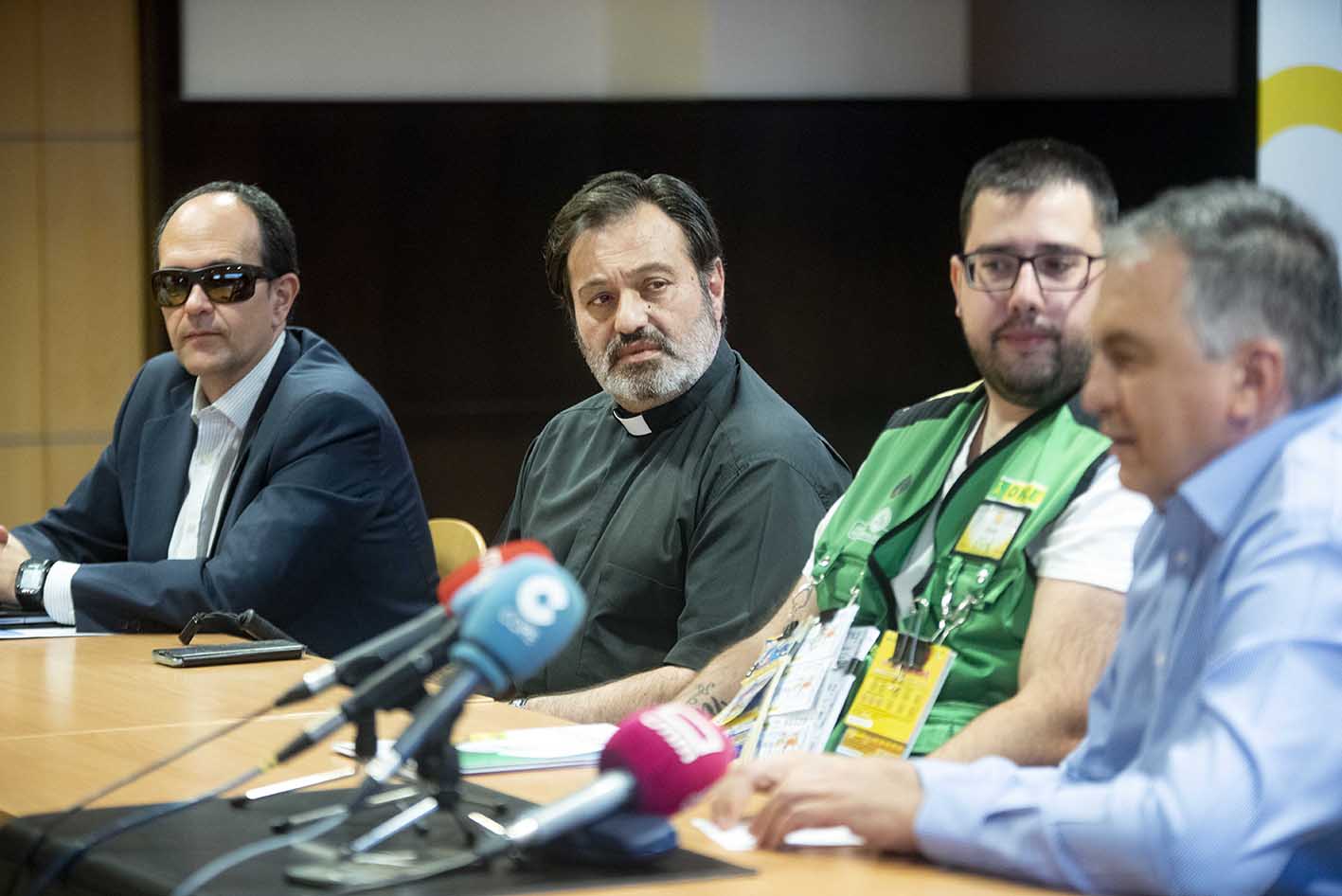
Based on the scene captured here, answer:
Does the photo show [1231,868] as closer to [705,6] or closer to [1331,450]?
[1331,450]

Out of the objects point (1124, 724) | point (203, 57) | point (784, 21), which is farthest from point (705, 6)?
point (1124, 724)

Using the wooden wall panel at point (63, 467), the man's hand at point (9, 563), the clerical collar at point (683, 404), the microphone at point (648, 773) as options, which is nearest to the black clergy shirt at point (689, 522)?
the clerical collar at point (683, 404)

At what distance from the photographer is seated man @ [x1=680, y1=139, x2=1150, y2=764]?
6.93 feet

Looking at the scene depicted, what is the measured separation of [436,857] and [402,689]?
229mm

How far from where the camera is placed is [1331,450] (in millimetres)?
1481

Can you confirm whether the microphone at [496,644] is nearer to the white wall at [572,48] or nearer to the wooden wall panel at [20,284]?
the white wall at [572,48]

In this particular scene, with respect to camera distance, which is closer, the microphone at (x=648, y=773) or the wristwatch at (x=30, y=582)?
the microphone at (x=648, y=773)

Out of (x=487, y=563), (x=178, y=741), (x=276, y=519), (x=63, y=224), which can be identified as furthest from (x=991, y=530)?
(x=63, y=224)

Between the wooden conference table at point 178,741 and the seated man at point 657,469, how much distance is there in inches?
19.9

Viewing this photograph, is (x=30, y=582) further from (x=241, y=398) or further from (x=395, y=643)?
(x=395, y=643)

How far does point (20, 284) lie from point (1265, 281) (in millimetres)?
4979

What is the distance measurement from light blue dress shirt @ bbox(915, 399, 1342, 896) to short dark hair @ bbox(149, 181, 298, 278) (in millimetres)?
2513

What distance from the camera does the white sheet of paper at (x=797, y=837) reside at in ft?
5.38

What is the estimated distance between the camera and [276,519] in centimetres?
331
